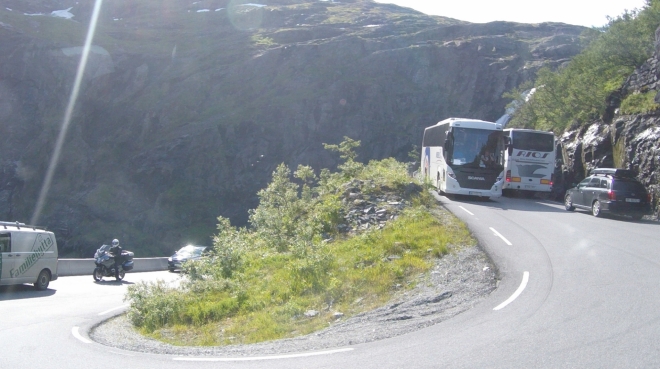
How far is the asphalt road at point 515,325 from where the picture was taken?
6.87 metres

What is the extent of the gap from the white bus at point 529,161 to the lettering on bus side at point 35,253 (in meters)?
21.1

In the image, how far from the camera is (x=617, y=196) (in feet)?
70.5

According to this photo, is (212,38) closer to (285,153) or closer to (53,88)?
(53,88)

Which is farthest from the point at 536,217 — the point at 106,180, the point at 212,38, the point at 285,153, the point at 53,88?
the point at 212,38

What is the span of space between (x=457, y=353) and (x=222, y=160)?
66.3 meters

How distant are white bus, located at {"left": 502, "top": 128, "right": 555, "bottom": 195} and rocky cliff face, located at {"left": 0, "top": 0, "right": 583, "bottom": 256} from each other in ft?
129

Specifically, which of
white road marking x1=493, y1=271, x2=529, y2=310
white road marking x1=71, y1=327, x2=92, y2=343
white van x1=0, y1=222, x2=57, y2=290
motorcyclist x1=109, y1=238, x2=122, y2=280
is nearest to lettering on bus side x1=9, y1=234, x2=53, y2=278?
white van x1=0, y1=222, x2=57, y2=290

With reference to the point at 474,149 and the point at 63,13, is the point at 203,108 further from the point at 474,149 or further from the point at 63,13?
the point at 474,149

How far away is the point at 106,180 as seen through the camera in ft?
229

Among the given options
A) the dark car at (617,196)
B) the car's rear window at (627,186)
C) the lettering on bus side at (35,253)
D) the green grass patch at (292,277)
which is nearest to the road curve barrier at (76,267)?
the lettering on bus side at (35,253)

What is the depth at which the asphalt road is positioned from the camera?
687cm

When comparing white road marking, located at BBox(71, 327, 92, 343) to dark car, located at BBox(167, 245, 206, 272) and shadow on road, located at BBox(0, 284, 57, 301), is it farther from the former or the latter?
dark car, located at BBox(167, 245, 206, 272)

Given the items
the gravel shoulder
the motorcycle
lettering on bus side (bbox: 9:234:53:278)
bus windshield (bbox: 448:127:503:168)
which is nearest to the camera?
the gravel shoulder

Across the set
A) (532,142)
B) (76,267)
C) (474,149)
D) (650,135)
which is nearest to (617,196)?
(650,135)
